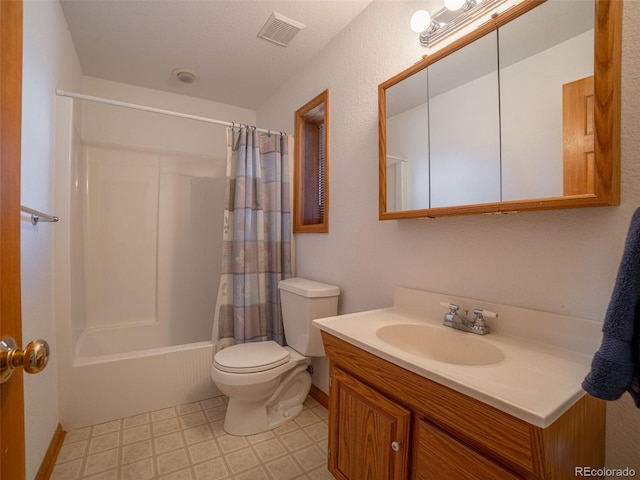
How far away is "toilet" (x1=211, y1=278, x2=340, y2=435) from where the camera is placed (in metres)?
1.58

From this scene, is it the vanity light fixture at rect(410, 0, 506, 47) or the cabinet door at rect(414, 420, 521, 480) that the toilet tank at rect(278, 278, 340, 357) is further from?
the vanity light fixture at rect(410, 0, 506, 47)

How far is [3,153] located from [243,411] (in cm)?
163

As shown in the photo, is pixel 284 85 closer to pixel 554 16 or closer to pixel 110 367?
pixel 554 16

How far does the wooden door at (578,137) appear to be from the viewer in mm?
837

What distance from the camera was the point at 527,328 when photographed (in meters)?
0.99

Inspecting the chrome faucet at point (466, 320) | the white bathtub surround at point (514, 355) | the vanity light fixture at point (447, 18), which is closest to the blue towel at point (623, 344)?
the white bathtub surround at point (514, 355)

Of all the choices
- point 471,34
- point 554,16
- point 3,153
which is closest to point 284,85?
point 471,34

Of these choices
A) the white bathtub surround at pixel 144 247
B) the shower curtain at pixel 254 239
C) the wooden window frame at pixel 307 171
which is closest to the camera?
the white bathtub surround at pixel 144 247

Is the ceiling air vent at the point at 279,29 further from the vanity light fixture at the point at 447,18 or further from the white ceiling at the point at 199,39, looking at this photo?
the vanity light fixture at the point at 447,18

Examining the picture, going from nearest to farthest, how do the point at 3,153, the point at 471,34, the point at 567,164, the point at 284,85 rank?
the point at 3,153 < the point at 567,164 < the point at 471,34 < the point at 284,85

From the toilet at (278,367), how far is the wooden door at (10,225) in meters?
1.07

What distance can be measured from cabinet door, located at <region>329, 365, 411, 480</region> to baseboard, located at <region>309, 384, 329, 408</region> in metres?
0.77

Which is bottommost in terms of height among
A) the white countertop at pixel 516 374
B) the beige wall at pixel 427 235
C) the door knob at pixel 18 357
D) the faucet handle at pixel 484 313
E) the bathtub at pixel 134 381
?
the bathtub at pixel 134 381

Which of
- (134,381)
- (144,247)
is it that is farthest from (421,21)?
(144,247)
